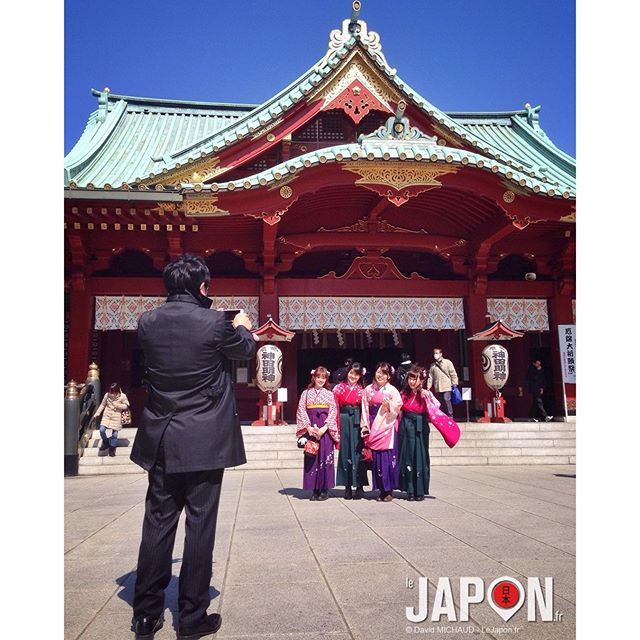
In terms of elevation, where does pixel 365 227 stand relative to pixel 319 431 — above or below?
above

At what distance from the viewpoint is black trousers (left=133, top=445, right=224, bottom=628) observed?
2.68 m

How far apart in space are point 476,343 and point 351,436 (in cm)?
659

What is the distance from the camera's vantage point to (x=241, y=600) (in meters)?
3.06

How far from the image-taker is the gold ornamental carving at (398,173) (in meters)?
10.9

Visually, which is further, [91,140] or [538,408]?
[91,140]

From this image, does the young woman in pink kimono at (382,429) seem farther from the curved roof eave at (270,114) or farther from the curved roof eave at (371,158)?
the curved roof eave at (270,114)

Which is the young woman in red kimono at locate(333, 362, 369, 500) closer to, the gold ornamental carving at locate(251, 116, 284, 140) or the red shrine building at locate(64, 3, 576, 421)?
the red shrine building at locate(64, 3, 576, 421)

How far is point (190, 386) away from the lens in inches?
114

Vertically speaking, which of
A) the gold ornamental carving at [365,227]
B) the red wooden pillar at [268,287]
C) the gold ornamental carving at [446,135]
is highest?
the gold ornamental carving at [446,135]

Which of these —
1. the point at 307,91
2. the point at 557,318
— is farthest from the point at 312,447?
the point at 557,318

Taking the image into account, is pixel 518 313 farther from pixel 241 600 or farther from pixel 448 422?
pixel 241 600

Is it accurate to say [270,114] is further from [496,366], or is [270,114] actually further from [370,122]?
[496,366]

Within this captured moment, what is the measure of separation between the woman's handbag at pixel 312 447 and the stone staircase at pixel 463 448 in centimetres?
313

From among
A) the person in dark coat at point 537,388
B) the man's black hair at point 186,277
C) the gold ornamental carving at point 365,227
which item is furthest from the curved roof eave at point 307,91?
the man's black hair at point 186,277
